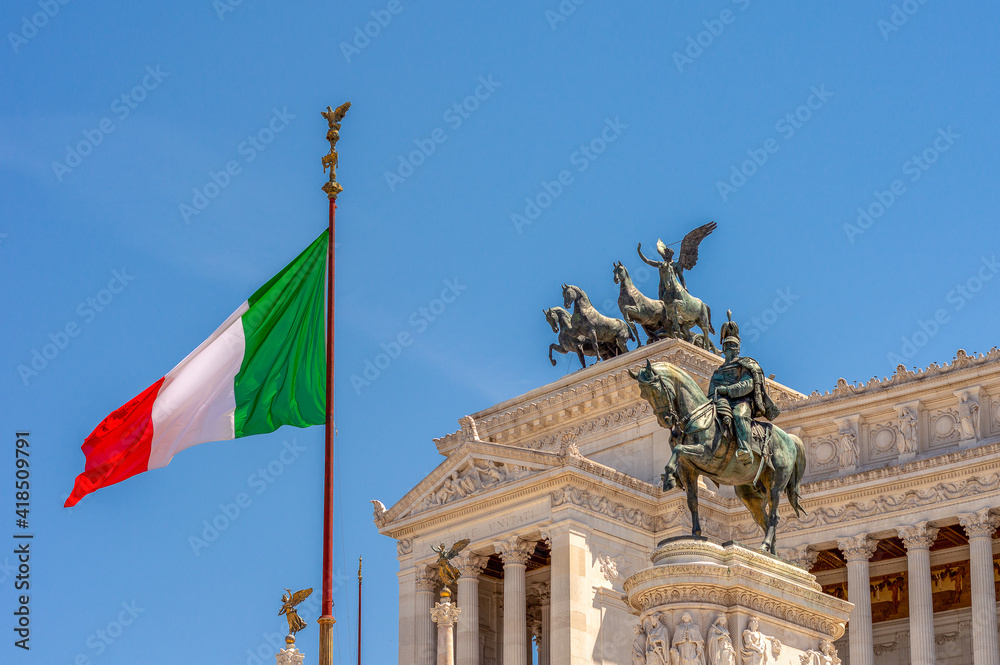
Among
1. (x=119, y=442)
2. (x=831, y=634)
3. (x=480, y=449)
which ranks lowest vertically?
(x=831, y=634)

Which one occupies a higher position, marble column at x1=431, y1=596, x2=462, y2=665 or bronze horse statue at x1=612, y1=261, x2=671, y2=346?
bronze horse statue at x1=612, y1=261, x2=671, y2=346

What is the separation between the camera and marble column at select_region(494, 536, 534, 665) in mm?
52875

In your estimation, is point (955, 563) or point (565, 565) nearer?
point (565, 565)

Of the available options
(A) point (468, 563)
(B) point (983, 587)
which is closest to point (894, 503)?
(B) point (983, 587)

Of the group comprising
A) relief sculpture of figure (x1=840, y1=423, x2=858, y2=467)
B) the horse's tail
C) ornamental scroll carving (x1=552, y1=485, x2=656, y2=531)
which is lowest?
the horse's tail

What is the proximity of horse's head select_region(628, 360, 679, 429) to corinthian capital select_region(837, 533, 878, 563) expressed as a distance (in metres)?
23.6

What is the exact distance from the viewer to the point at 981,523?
168 ft

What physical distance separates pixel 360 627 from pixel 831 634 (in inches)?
1171

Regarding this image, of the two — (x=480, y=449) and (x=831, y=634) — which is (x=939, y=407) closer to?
(x=480, y=449)

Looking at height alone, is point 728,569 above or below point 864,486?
below

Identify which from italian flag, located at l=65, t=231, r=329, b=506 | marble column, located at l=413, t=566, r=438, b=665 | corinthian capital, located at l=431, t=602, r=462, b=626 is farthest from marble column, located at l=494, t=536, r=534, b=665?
italian flag, located at l=65, t=231, r=329, b=506

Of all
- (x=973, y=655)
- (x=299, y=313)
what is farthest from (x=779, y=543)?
(x=299, y=313)

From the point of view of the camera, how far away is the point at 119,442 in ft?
94.8

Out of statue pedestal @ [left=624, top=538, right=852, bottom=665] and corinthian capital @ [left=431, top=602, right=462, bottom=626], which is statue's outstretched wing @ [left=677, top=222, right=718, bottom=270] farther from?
statue pedestal @ [left=624, top=538, right=852, bottom=665]
